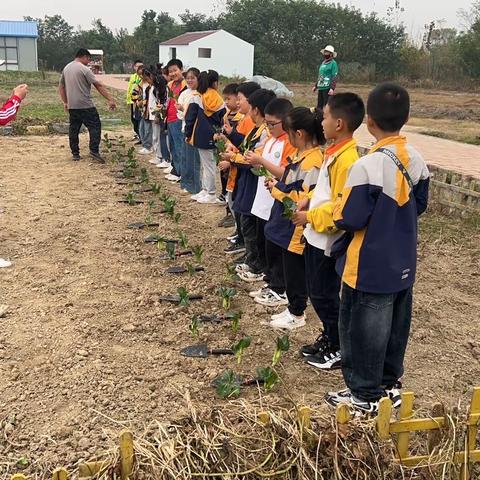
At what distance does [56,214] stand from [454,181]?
4.84 meters

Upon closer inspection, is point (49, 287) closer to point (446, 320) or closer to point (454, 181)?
point (446, 320)

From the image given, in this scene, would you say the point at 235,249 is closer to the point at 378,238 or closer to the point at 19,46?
the point at 378,238

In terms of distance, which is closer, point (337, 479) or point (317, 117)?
point (337, 479)

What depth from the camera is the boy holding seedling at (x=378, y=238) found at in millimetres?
2555

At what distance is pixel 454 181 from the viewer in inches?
283

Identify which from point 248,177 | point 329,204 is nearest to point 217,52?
point 248,177

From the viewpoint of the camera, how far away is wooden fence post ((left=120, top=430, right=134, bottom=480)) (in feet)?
6.49

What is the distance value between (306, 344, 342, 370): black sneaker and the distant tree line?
112 ft

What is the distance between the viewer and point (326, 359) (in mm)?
3529

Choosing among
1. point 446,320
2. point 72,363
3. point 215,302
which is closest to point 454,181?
point 446,320

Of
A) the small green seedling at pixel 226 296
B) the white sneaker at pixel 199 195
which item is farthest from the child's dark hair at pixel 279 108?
the white sneaker at pixel 199 195

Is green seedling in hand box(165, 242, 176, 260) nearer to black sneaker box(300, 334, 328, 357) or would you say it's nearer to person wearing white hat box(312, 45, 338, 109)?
black sneaker box(300, 334, 328, 357)

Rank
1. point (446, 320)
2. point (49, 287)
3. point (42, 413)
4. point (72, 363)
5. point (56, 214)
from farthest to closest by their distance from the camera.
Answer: point (56, 214)
point (49, 287)
point (446, 320)
point (72, 363)
point (42, 413)

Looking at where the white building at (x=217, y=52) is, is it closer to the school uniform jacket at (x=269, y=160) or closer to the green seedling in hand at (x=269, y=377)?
the school uniform jacket at (x=269, y=160)
